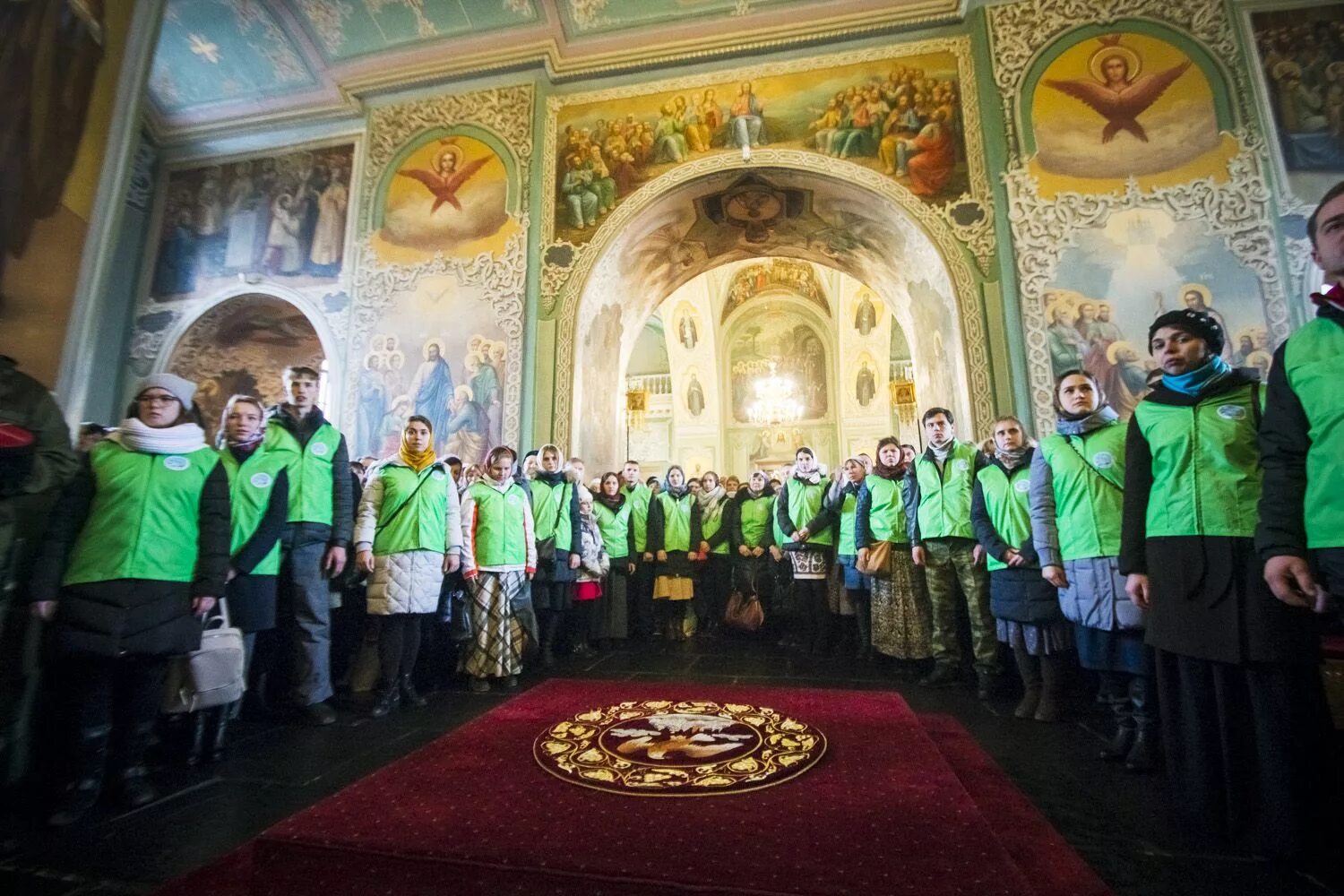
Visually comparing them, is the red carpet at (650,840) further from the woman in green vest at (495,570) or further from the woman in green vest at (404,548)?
the woman in green vest at (495,570)

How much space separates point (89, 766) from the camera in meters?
2.22

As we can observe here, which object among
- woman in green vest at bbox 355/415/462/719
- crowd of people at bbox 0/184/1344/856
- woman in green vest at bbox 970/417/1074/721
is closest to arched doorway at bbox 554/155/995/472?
crowd of people at bbox 0/184/1344/856

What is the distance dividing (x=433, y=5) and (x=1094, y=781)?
1117 cm

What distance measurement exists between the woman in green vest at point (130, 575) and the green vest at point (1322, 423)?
379cm

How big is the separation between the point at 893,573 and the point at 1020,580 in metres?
1.37

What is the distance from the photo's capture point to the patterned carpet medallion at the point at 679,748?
1893 mm

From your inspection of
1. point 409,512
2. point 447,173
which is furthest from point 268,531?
point 447,173

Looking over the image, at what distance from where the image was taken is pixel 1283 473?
1705mm

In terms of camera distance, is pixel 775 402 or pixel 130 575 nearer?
pixel 130 575

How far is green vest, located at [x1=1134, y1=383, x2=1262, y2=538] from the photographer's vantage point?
1.95m

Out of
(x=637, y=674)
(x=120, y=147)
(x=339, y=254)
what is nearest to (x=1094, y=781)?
(x=637, y=674)

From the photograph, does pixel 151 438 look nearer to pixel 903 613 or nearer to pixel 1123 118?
pixel 903 613

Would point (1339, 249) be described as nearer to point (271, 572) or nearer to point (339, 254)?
point (271, 572)

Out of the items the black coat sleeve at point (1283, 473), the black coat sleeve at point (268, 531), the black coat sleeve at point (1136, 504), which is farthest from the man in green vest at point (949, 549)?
the black coat sleeve at point (268, 531)
